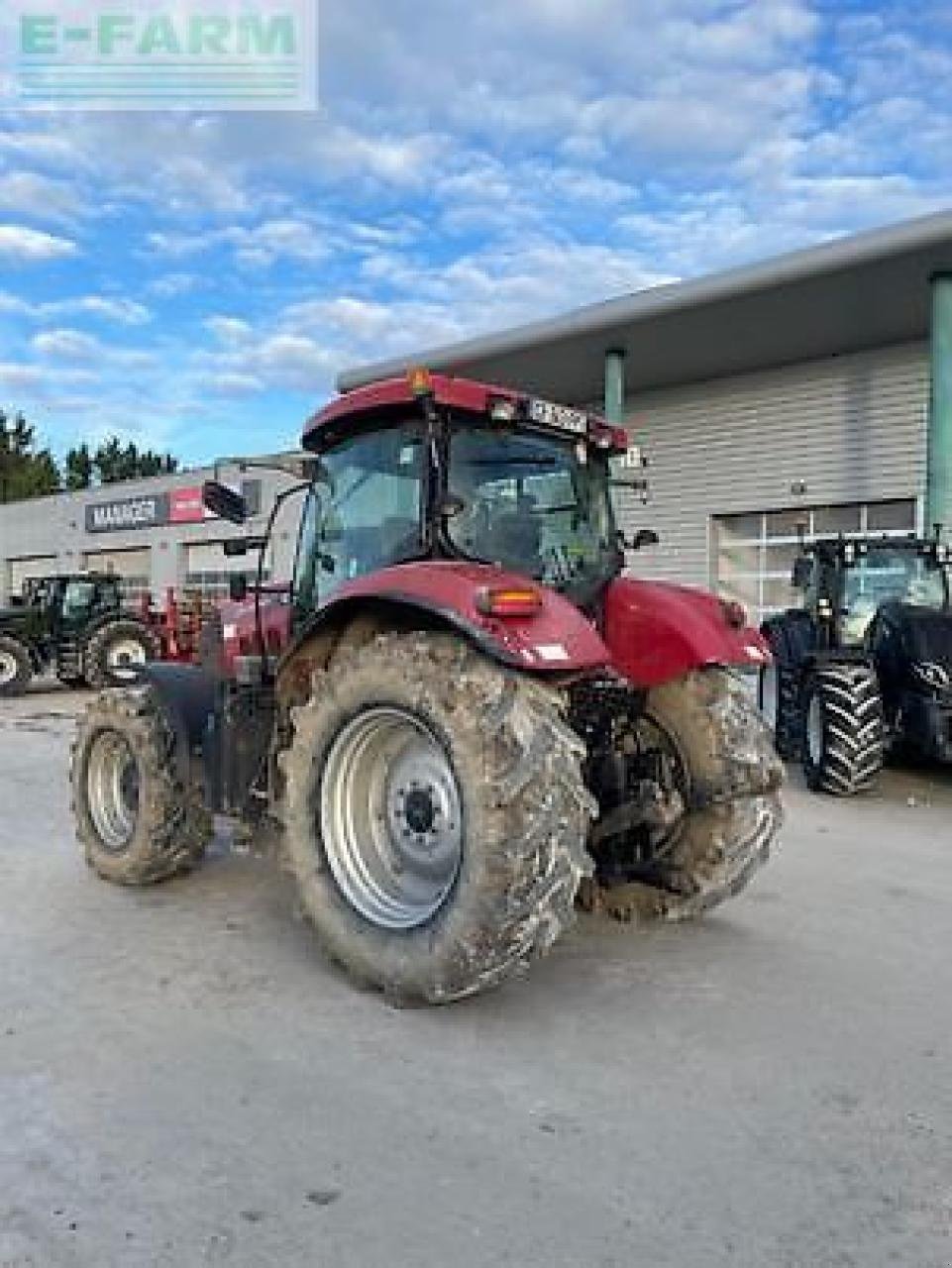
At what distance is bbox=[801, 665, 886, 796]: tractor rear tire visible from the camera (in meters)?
9.12

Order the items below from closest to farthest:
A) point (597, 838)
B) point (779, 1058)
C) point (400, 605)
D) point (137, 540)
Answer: point (779, 1058) → point (400, 605) → point (597, 838) → point (137, 540)

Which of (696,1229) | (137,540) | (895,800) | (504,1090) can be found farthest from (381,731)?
(137,540)

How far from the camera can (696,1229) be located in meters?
2.72

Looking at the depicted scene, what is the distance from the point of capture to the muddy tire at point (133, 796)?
5.73 m

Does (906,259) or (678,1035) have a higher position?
(906,259)

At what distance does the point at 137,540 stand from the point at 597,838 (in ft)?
101

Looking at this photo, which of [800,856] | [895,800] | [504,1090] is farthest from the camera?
[895,800]

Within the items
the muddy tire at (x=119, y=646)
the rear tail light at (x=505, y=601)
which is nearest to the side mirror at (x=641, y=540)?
the rear tail light at (x=505, y=601)

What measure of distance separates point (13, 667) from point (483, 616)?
17.5m

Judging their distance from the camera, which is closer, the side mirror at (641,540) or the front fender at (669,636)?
the front fender at (669,636)

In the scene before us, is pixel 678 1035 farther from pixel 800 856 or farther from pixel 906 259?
pixel 906 259

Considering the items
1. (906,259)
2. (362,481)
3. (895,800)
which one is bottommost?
(895,800)

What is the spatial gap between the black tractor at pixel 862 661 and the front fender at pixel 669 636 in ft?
14.4

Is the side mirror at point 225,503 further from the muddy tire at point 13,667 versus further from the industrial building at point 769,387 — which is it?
the muddy tire at point 13,667
